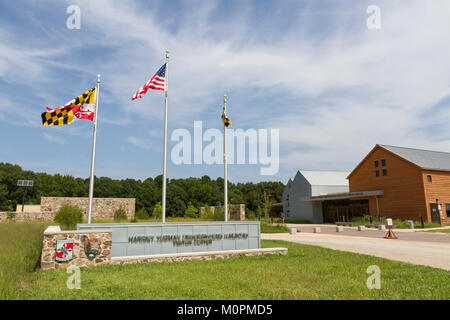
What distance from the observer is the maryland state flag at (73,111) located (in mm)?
14008

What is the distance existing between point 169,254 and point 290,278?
17.5ft

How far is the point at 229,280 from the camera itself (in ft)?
28.1

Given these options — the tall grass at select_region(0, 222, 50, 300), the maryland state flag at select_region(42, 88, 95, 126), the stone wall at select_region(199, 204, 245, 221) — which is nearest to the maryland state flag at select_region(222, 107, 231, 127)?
the maryland state flag at select_region(42, 88, 95, 126)

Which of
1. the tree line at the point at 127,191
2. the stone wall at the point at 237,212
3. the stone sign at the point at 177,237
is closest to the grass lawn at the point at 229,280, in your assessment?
the stone sign at the point at 177,237

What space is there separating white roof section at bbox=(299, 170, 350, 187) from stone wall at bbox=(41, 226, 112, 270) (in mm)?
42934

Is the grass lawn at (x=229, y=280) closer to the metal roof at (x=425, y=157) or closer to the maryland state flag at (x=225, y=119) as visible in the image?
the maryland state flag at (x=225, y=119)

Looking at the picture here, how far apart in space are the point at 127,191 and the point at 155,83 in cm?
6306

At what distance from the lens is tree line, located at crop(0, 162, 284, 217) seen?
6700 cm

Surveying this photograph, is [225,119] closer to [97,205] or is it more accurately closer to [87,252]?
[87,252]

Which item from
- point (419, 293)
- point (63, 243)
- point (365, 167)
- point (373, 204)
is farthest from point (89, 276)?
point (365, 167)

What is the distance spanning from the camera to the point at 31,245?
43.3 ft

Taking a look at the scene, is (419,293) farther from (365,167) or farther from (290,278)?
(365,167)

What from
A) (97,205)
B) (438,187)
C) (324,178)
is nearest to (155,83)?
(97,205)

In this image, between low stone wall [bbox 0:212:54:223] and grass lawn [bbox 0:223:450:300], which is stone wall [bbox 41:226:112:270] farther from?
low stone wall [bbox 0:212:54:223]
